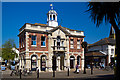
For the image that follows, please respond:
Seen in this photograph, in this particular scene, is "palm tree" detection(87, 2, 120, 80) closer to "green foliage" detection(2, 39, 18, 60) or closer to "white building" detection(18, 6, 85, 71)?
"white building" detection(18, 6, 85, 71)

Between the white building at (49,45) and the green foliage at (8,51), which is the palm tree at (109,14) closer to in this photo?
the white building at (49,45)

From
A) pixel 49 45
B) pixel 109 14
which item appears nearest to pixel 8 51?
pixel 49 45

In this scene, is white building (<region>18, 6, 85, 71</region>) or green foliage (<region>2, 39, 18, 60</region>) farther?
green foliage (<region>2, 39, 18, 60</region>)

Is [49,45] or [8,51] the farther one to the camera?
[8,51]

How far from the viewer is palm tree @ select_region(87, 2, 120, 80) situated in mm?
8305

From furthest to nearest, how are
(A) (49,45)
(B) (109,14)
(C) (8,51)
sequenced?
(C) (8,51), (A) (49,45), (B) (109,14)

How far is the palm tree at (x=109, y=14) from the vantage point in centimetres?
830

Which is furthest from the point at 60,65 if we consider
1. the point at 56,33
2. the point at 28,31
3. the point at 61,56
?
the point at 28,31

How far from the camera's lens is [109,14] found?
8.55 meters

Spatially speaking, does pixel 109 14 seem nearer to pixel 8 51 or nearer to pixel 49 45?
pixel 49 45

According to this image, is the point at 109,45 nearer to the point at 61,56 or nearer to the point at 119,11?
the point at 61,56

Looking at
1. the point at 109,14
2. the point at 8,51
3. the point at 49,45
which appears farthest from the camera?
the point at 8,51

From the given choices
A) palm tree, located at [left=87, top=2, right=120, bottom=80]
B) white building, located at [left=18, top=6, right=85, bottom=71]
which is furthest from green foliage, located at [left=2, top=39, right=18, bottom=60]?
palm tree, located at [left=87, top=2, right=120, bottom=80]

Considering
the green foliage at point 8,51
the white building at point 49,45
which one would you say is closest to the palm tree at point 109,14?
the white building at point 49,45
